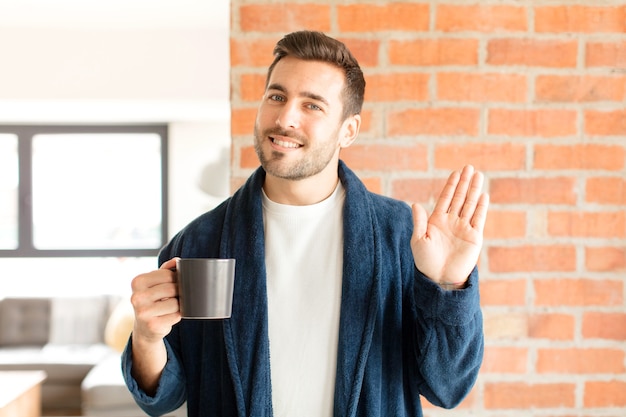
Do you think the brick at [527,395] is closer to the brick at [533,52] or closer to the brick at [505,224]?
the brick at [505,224]

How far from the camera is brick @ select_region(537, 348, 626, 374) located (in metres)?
1.64

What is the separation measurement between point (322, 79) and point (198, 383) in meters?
0.71

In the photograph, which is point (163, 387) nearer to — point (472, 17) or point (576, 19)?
point (472, 17)

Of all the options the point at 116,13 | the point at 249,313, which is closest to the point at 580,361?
the point at 249,313

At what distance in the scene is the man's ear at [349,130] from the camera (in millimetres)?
1416

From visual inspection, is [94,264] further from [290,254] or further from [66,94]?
[290,254]

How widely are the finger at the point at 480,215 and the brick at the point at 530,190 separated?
48cm

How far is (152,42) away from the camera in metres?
5.36

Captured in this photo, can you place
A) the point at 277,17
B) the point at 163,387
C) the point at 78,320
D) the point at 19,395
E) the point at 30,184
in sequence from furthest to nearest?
1. the point at 30,184
2. the point at 78,320
3. the point at 19,395
4. the point at 277,17
5. the point at 163,387

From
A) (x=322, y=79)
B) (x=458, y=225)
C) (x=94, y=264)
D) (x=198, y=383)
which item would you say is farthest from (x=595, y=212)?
(x=94, y=264)

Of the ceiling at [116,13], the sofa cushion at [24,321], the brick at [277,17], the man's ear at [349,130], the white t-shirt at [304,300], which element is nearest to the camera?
the white t-shirt at [304,300]

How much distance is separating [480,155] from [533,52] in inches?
11.8

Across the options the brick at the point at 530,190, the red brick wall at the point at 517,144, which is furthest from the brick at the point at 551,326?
the brick at the point at 530,190

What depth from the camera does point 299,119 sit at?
130 centimetres
